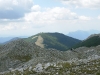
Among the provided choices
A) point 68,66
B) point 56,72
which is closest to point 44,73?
point 56,72

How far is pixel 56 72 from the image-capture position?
27969 mm

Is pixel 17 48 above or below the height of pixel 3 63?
above

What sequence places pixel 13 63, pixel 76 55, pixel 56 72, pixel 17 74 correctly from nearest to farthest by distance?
1. pixel 56 72
2. pixel 17 74
3. pixel 13 63
4. pixel 76 55

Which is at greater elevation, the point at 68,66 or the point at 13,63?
the point at 68,66

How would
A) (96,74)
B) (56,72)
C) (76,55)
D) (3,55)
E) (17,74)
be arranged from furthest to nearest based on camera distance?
(76,55)
(3,55)
(17,74)
(56,72)
(96,74)

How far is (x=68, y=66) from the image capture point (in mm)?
31234

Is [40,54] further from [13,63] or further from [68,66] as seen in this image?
[68,66]

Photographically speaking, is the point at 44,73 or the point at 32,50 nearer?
the point at 44,73

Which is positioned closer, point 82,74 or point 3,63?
point 82,74

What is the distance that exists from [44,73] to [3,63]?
160 feet

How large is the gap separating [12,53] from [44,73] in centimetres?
5144

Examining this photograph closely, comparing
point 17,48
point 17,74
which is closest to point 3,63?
point 17,48

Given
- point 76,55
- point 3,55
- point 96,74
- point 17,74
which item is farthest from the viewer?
point 76,55

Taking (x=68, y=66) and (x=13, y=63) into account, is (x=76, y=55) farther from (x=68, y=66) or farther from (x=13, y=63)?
(x=68, y=66)
